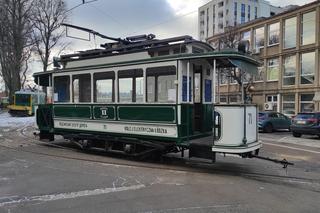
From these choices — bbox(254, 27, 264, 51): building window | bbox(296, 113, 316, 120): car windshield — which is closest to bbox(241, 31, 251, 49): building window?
bbox(254, 27, 264, 51): building window

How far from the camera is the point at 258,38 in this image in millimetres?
40688

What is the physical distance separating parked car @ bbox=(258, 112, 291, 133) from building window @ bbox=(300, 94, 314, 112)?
8.99m

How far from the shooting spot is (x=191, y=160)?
10.9m

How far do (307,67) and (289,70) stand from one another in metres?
2.33

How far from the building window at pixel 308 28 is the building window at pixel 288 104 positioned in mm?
5261

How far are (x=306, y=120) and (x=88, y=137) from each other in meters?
13.0

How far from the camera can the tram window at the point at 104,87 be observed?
11.5 meters

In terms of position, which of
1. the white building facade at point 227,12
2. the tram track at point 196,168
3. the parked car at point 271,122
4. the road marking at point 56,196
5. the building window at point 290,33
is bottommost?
the tram track at point 196,168

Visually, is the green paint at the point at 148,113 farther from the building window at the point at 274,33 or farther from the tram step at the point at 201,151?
the building window at the point at 274,33

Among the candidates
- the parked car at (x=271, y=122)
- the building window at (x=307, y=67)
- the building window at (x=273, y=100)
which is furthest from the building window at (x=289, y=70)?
the parked car at (x=271, y=122)

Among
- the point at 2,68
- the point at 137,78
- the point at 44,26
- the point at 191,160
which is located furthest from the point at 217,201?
the point at 2,68

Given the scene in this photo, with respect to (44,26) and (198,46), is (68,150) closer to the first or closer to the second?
(198,46)

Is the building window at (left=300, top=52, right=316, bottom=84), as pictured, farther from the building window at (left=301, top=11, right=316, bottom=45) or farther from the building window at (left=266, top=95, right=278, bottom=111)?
the building window at (left=266, top=95, right=278, bottom=111)

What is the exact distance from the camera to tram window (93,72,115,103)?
11484 mm
